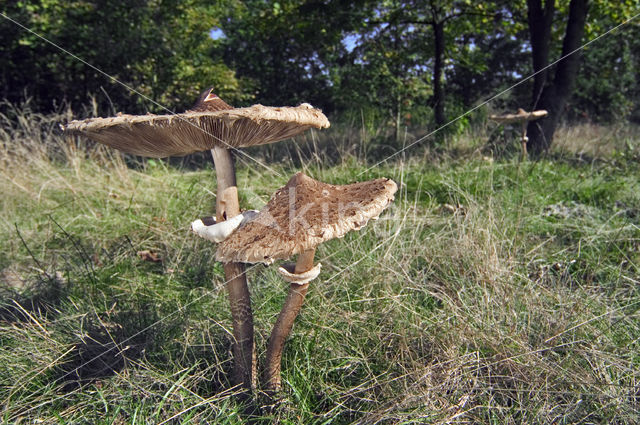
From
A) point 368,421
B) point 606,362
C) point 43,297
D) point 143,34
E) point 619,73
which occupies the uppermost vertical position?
point 143,34

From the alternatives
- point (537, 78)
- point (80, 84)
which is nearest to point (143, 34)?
point (80, 84)

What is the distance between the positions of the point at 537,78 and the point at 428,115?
433 centimetres

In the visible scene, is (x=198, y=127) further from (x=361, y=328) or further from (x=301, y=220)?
(x=361, y=328)

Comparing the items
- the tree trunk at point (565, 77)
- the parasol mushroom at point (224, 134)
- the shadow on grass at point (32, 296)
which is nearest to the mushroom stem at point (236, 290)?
the parasol mushroom at point (224, 134)

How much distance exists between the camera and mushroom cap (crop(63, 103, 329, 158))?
4.00 ft

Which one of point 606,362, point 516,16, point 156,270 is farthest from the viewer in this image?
point 516,16

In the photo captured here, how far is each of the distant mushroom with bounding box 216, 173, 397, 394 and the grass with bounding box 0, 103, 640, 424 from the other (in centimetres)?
55

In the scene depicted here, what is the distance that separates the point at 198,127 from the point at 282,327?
0.88 meters

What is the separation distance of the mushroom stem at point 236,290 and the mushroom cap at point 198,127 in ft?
0.32

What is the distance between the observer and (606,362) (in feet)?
5.66

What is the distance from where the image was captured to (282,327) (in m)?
1.64

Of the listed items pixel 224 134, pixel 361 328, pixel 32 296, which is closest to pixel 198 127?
pixel 224 134

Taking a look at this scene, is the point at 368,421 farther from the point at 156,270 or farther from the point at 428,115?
the point at 428,115

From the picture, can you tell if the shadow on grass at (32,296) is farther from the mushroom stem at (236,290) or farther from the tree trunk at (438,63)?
the tree trunk at (438,63)
